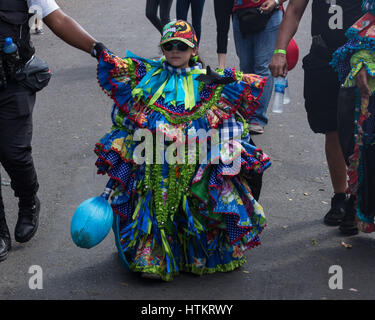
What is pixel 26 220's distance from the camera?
5.27 meters

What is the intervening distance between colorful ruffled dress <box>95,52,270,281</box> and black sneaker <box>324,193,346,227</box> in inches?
41.0

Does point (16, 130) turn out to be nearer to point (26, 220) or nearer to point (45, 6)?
point (26, 220)

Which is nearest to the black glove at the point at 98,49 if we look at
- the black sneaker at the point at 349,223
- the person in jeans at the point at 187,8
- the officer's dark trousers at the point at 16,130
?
the officer's dark trousers at the point at 16,130

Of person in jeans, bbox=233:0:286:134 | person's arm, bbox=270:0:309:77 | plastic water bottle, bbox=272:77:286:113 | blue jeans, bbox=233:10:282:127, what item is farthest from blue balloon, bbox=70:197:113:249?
person in jeans, bbox=233:0:286:134

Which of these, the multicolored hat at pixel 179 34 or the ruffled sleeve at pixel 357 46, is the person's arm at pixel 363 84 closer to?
the ruffled sleeve at pixel 357 46

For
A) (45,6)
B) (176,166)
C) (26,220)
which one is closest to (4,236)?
(26,220)

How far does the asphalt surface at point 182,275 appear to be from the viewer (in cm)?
453

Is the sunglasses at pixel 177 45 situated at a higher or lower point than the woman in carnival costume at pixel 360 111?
higher

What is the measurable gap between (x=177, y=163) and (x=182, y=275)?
2.43 ft

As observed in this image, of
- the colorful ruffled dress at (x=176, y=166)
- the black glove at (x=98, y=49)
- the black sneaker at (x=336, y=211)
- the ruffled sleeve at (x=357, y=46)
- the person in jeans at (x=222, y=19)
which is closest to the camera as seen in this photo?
the colorful ruffled dress at (x=176, y=166)

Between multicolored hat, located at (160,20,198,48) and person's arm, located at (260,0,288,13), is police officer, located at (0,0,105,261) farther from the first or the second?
person's arm, located at (260,0,288,13)
